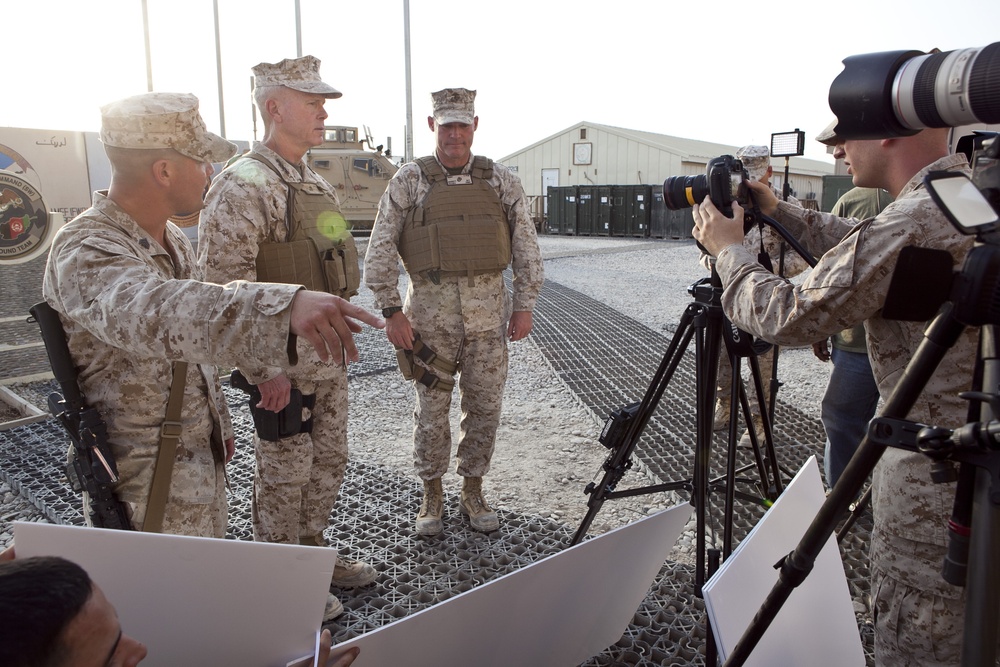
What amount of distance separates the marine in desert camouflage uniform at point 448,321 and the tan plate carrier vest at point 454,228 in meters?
0.03

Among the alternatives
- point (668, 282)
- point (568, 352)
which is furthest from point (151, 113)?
point (668, 282)

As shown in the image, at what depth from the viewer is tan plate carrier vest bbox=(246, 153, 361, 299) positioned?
2.44 meters

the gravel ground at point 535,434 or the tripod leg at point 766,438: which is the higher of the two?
the tripod leg at point 766,438

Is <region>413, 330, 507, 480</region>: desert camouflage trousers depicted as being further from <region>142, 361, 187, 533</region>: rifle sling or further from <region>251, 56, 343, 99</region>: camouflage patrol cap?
<region>142, 361, 187, 533</region>: rifle sling

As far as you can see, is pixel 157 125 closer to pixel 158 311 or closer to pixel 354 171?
pixel 158 311

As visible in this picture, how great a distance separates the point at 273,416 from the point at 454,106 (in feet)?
5.44

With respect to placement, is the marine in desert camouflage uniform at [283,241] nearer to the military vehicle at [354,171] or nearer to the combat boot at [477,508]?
the combat boot at [477,508]

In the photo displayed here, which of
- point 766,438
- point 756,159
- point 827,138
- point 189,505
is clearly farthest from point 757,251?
point 189,505

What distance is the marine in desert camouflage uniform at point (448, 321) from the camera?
3094 mm

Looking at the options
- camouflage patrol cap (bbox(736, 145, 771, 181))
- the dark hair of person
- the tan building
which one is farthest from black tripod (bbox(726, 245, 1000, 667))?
the tan building

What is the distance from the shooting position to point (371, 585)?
264 cm

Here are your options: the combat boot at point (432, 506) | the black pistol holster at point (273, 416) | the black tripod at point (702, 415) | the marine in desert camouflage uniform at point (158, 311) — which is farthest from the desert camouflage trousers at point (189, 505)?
the black tripod at point (702, 415)

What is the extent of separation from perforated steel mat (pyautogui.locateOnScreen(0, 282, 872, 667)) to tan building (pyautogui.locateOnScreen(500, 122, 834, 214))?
74.9 feet

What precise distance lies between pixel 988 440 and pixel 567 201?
76.0 feet
